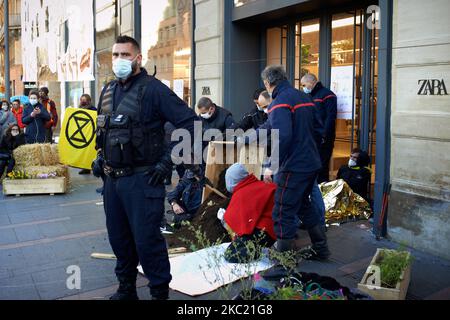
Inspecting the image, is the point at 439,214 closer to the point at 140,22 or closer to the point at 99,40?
the point at 140,22

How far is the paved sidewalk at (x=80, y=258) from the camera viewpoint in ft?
14.9

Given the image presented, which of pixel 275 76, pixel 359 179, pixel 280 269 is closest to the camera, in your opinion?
pixel 280 269

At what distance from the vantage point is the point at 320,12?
7930mm

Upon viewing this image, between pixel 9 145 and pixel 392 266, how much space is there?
8.11m

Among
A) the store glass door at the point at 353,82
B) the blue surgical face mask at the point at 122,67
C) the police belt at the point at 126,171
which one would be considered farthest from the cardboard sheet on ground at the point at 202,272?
the store glass door at the point at 353,82

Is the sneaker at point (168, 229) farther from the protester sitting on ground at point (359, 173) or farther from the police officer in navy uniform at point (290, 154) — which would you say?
the protester sitting on ground at point (359, 173)

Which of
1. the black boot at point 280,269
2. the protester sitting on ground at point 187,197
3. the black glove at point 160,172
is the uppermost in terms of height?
the black glove at point 160,172

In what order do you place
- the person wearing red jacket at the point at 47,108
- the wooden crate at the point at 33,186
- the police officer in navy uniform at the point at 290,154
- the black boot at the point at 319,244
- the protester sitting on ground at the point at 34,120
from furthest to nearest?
the person wearing red jacket at the point at 47,108 → the protester sitting on ground at the point at 34,120 → the wooden crate at the point at 33,186 → the black boot at the point at 319,244 → the police officer in navy uniform at the point at 290,154

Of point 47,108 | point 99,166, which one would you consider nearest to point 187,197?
point 99,166

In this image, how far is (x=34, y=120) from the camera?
10.9 meters

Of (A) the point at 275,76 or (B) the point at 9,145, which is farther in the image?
(B) the point at 9,145

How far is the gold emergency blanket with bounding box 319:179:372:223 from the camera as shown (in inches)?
267

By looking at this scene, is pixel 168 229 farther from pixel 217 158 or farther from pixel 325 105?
pixel 325 105

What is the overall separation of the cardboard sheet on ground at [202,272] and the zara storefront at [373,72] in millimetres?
1803
